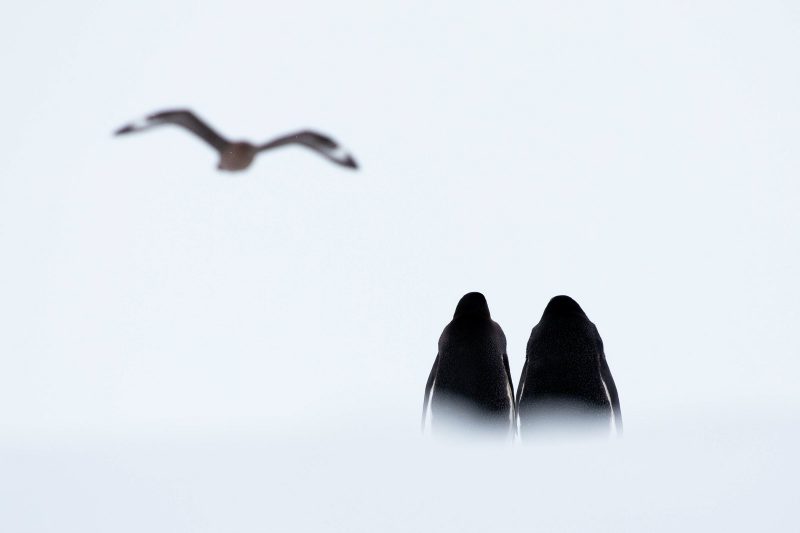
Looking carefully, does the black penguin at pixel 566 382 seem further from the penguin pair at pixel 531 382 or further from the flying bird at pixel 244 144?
the flying bird at pixel 244 144

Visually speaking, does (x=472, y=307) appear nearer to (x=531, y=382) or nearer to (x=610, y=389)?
(x=531, y=382)

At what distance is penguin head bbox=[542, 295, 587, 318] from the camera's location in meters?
4.84

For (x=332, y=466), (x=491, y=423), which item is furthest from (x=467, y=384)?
(x=332, y=466)

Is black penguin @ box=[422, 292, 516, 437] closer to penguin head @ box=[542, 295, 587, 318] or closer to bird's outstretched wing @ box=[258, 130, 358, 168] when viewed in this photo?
penguin head @ box=[542, 295, 587, 318]

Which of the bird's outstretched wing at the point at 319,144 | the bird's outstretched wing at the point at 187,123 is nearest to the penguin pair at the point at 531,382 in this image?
the bird's outstretched wing at the point at 319,144

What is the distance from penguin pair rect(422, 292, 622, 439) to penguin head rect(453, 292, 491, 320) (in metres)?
0.01

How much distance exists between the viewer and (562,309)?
15.9 ft

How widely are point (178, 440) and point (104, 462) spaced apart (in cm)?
64

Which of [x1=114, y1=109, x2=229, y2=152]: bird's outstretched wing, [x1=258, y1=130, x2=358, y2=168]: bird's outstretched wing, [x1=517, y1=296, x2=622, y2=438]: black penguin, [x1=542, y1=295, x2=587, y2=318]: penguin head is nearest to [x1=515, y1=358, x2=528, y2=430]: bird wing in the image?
[x1=517, y1=296, x2=622, y2=438]: black penguin

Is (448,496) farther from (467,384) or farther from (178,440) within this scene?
(467,384)

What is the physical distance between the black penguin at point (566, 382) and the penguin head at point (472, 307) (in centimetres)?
27

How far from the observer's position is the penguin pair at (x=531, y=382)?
457cm

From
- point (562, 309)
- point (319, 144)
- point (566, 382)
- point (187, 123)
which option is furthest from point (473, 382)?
point (187, 123)

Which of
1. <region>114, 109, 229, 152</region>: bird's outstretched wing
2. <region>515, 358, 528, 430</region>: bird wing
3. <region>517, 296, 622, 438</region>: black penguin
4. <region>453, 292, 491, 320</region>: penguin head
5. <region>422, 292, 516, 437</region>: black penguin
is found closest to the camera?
<region>114, 109, 229, 152</region>: bird's outstretched wing
